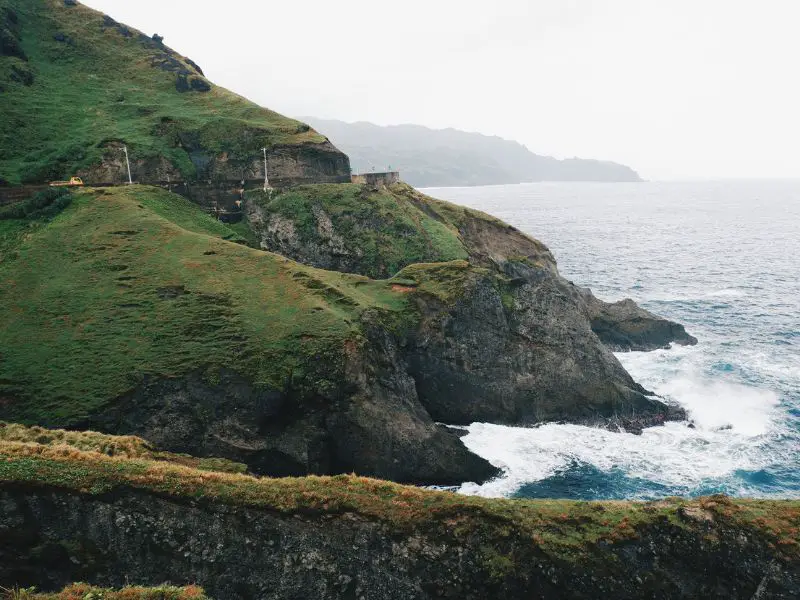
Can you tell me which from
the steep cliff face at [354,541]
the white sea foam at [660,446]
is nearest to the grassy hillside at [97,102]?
the steep cliff face at [354,541]

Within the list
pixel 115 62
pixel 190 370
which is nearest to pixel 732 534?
pixel 190 370

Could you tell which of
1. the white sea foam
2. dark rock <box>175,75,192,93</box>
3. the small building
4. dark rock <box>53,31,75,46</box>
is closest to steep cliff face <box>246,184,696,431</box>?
the white sea foam

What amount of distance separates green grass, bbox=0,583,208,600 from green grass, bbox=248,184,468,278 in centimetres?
3819

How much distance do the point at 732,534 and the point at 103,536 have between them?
79.0ft

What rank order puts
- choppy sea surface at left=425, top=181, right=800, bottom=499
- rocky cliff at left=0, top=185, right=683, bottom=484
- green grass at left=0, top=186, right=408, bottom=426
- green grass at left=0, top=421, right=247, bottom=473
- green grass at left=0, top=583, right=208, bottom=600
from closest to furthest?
green grass at left=0, top=583, right=208, bottom=600
green grass at left=0, top=421, right=247, bottom=473
green grass at left=0, top=186, right=408, bottom=426
rocky cliff at left=0, top=185, right=683, bottom=484
choppy sea surface at left=425, top=181, right=800, bottom=499

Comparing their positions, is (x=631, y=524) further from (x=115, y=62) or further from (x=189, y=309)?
(x=115, y=62)

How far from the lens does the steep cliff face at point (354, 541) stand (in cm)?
1783

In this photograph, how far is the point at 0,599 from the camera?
45.9ft

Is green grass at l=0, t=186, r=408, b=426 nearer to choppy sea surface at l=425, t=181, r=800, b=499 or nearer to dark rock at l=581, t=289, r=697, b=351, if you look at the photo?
choppy sea surface at l=425, t=181, r=800, b=499

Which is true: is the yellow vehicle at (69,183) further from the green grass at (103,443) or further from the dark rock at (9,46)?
the green grass at (103,443)

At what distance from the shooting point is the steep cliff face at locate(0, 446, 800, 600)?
1783cm

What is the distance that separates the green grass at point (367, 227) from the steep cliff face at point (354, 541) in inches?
1311

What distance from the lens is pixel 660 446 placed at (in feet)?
132

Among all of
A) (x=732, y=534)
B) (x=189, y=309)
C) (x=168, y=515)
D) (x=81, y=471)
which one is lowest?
(x=732, y=534)
